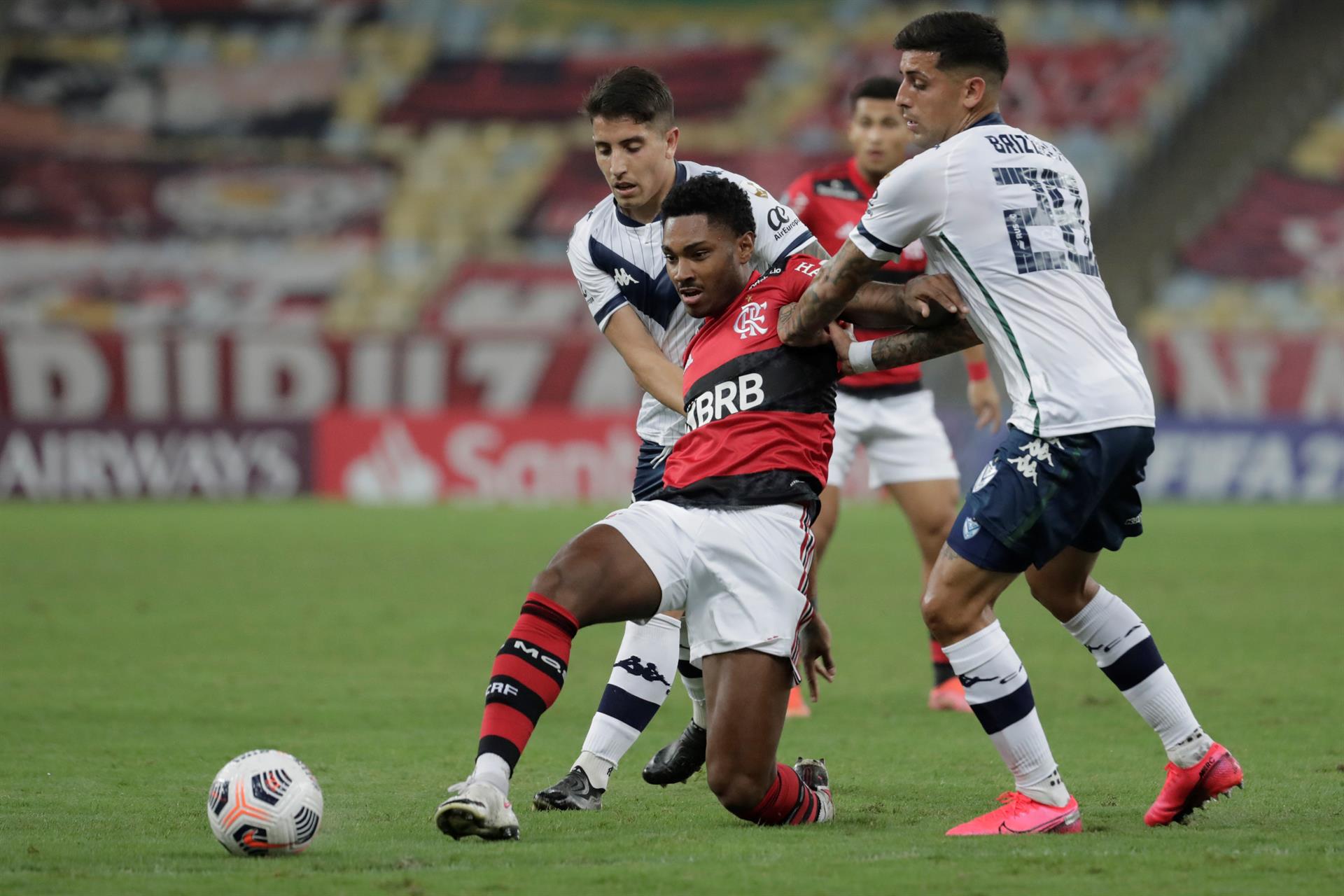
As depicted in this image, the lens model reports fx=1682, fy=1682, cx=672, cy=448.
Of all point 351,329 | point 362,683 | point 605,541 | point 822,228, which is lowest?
point 351,329

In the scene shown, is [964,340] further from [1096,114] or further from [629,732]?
[1096,114]

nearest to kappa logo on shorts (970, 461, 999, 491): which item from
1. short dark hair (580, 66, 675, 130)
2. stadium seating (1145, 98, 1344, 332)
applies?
short dark hair (580, 66, 675, 130)

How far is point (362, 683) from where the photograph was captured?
7.89 metres

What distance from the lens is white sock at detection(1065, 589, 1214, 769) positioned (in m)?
4.90

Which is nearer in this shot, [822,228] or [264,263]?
[822,228]

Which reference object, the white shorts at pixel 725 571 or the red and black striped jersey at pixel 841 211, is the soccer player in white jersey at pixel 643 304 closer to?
the white shorts at pixel 725 571

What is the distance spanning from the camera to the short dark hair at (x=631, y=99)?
5352 mm

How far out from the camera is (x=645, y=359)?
5418mm

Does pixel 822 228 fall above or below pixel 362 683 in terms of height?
above

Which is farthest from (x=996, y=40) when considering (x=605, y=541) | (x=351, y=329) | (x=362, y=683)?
(x=351, y=329)

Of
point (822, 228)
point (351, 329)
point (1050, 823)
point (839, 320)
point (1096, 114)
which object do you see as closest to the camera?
point (1050, 823)

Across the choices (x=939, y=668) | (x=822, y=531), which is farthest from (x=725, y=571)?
(x=939, y=668)

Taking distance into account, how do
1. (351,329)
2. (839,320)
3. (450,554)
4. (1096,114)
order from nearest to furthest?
(839,320) < (450,554) < (351,329) < (1096,114)

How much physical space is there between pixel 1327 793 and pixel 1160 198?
23.6m
